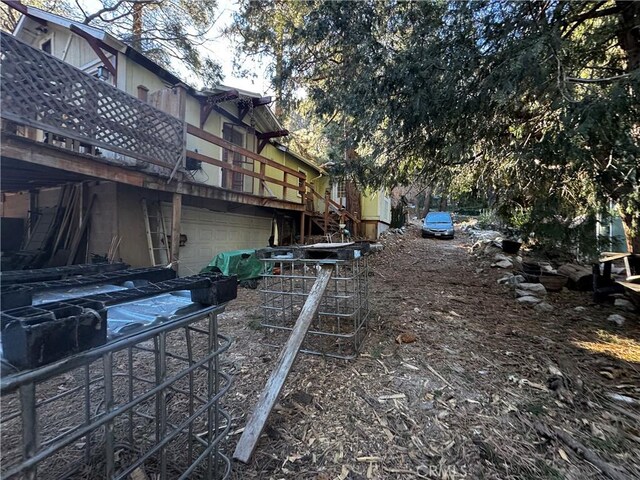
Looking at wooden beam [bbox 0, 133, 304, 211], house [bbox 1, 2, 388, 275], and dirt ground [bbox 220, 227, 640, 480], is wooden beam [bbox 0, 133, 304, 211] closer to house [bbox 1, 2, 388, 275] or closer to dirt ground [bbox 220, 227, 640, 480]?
house [bbox 1, 2, 388, 275]

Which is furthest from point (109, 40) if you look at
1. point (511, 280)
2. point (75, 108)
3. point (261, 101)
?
point (511, 280)

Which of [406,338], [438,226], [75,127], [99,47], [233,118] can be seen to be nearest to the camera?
[406,338]

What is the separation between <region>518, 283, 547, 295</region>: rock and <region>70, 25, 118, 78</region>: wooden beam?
10214 millimetres

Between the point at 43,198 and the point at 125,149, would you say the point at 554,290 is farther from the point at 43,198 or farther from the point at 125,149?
the point at 43,198

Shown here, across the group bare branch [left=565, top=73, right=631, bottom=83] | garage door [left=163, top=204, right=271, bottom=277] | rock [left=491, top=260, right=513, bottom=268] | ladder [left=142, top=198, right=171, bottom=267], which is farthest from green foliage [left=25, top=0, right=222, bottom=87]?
rock [left=491, top=260, right=513, bottom=268]

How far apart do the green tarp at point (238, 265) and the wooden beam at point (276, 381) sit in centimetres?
406

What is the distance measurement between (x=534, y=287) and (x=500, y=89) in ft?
13.7

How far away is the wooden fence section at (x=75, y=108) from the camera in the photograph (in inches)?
147

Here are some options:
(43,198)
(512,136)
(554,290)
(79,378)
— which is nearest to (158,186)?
(79,378)

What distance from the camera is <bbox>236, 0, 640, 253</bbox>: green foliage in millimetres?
3783

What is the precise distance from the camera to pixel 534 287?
607 centimetres

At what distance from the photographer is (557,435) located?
84.1 inches

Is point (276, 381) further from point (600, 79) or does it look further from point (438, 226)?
point (438, 226)

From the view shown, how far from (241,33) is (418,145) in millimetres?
6639
